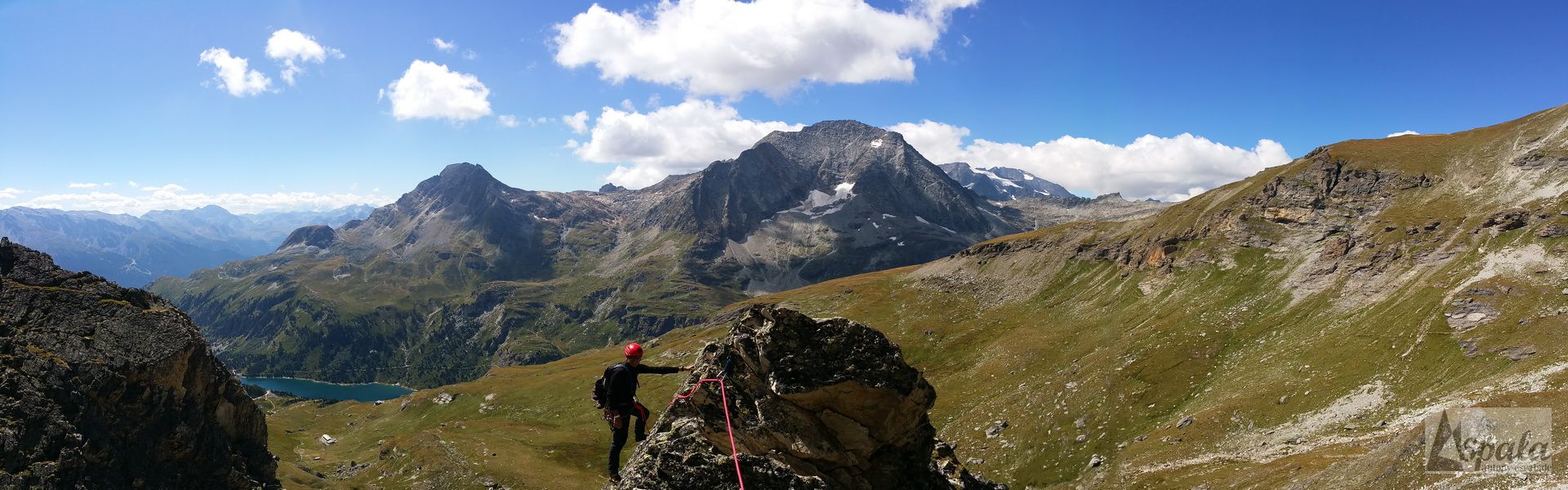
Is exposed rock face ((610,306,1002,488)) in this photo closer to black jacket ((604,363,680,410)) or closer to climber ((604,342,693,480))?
climber ((604,342,693,480))

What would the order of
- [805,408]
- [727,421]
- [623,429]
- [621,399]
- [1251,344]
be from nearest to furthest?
1. [623,429]
2. [621,399]
3. [727,421]
4. [805,408]
5. [1251,344]

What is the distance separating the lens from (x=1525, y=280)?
58.4m

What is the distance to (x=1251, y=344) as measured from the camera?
250 ft

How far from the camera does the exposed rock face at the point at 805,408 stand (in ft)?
57.7

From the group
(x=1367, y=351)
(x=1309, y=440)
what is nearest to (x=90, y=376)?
(x=1309, y=440)

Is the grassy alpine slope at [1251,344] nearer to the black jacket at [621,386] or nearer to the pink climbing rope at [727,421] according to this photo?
the pink climbing rope at [727,421]

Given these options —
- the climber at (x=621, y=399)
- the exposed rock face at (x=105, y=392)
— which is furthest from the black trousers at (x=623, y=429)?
the exposed rock face at (x=105, y=392)

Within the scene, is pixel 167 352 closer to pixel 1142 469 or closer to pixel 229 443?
pixel 229 443

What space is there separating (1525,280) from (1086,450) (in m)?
41.1

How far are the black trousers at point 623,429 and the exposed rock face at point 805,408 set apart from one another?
48 centimetres

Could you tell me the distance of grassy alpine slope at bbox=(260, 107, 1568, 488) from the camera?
4909cm

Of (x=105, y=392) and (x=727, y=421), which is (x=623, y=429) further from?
(x=105, y=392)

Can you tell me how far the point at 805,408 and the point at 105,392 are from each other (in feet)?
217

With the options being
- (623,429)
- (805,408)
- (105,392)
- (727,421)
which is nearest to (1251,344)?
(805,408)
